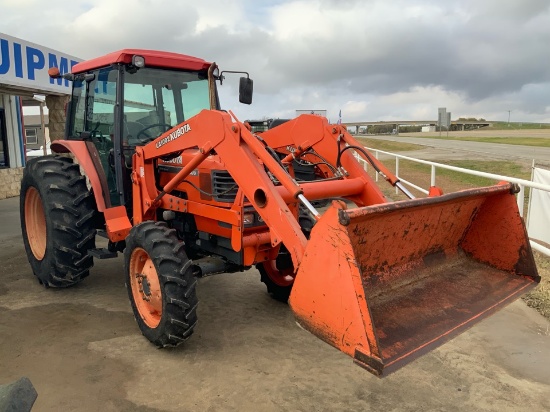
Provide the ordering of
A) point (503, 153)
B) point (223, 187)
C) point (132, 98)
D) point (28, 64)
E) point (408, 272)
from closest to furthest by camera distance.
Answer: point (408, 272) → point (223, 187) → point (132, 98) → point (28, 64) → point (503, 153)

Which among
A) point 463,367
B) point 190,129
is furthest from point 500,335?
point 190,129

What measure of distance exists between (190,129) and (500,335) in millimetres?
3200

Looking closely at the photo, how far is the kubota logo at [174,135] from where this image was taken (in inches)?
157

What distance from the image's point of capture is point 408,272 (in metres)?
3.51

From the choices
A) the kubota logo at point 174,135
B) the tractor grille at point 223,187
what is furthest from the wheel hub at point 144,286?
the kubota logo at point 174,135

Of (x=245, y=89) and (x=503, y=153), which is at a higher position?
(x=245, y=89)

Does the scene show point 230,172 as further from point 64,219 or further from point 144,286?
point 64,219

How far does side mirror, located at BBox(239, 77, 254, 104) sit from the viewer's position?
15.8 ft

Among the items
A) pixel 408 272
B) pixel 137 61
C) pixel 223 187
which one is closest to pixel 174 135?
pixel 223 187

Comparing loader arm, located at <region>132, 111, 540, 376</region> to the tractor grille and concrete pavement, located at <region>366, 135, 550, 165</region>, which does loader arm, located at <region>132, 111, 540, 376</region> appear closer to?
the tractor grille

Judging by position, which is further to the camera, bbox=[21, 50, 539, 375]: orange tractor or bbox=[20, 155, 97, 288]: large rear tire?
bbox=[20, 155, 97, 288]: large rear tire

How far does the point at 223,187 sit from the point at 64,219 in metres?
1.87

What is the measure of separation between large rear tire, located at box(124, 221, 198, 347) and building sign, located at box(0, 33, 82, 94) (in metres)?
7.88

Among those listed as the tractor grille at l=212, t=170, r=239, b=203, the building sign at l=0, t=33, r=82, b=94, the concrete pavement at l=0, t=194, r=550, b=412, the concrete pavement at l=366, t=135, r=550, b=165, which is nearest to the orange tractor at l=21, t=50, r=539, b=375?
the tractor grille at l=212, t=170, r=239, b=203
